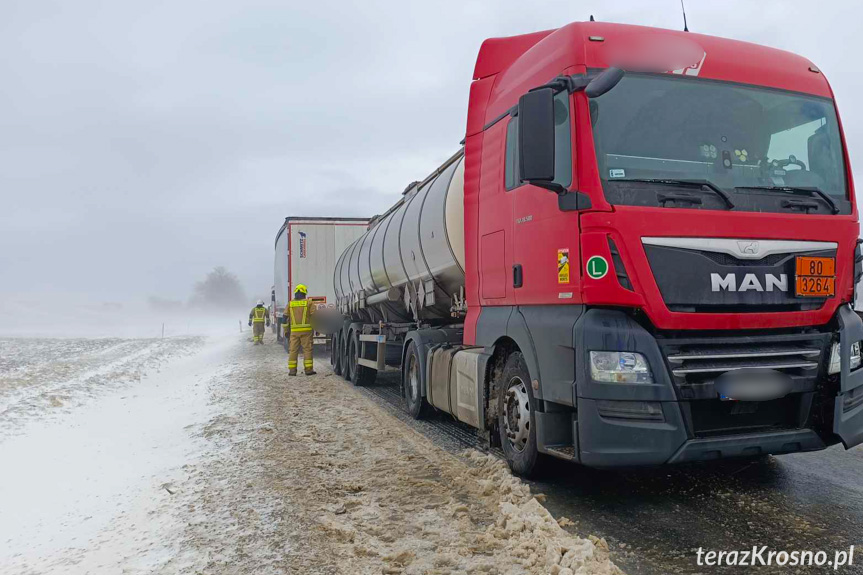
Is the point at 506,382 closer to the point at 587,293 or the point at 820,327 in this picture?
the point at 587,293

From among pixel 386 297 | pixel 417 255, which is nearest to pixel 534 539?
pixel 417 255

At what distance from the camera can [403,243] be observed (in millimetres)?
9172

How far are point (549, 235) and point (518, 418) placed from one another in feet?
4.84

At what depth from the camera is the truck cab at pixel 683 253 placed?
3.90 meters

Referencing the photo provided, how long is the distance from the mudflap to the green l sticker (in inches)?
67.6

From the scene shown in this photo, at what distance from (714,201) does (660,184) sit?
349mm

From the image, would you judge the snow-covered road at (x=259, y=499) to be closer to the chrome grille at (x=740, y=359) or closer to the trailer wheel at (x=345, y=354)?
the chrome grille at (x=740, y=359)

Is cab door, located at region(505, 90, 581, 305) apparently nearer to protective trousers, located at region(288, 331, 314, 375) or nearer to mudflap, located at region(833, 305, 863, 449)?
mudflap, located at region(833, 305, 863, 449)

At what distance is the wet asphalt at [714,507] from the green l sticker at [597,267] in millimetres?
1564

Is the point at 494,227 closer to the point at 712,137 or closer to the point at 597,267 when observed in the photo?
the point at 597,267

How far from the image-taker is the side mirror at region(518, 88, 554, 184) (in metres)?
4.13

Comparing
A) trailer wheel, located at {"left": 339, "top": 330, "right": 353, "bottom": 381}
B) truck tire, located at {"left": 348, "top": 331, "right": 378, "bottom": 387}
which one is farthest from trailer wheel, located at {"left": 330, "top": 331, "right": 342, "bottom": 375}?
truck tire, located at {"left": 348, "top": 331, "right": 378, "bottom": 387}

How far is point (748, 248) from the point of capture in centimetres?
401

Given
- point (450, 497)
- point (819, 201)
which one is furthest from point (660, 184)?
point (450, 497)
